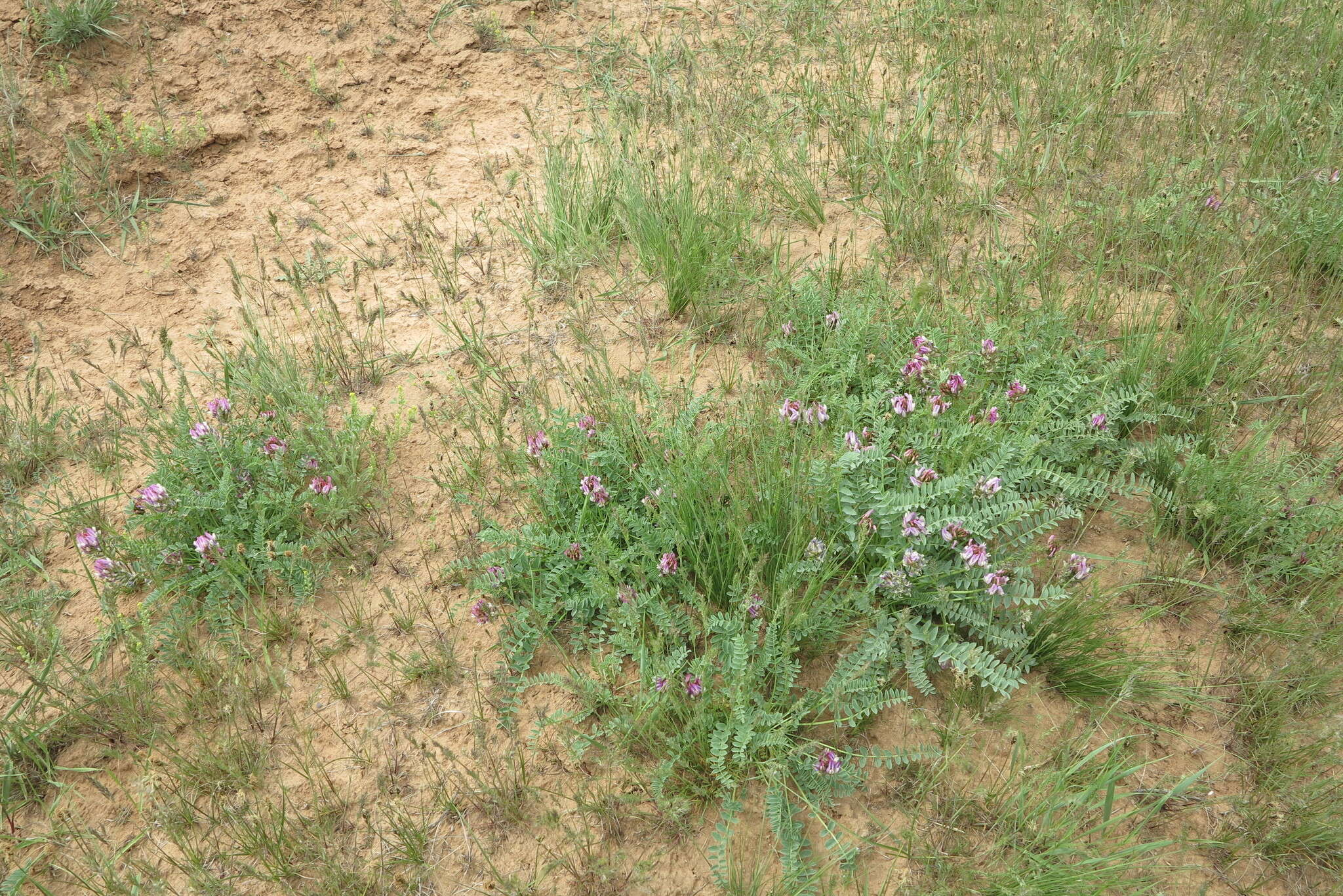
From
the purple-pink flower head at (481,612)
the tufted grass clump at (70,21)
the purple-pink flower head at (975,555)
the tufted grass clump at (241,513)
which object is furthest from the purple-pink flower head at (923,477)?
the tufted grass clump at (70,21)

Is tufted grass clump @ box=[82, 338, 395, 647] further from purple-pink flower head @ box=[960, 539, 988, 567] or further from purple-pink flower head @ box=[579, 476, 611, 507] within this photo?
purple-pink flower head @ box=[960, 539, 988, 567]

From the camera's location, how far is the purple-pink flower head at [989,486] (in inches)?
106

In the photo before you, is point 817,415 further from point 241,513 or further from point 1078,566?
point 241,513

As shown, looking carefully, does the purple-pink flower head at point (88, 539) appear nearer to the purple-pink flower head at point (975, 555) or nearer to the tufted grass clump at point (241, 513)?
the tufted grass clump at point (241, 513)

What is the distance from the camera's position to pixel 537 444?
305 cm

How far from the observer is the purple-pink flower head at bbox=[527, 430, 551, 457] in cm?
304

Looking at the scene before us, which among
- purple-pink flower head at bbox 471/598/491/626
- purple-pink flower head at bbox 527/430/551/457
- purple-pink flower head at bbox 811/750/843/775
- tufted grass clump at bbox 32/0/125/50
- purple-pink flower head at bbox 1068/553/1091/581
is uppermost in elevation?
tufted grass clump at bbox 32/0/125/50

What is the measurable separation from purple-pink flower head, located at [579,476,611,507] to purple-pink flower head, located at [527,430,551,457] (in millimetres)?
255

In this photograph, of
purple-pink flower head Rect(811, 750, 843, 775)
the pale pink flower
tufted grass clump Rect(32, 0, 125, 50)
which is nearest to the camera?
purple-pink flower head Rect(811, 750, 843, 775)

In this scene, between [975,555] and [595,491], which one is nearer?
[975,555]

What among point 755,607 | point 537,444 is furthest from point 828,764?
point 537,444

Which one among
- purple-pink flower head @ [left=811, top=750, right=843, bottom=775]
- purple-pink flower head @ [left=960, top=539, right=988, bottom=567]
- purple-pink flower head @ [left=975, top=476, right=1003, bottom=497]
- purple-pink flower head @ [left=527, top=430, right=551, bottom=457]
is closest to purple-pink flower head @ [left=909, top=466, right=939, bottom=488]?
purple-pink flower head @ [left=975, top=476, right=1003, bottom=497]

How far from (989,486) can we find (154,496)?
110 inches

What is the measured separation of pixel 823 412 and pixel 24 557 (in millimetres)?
2859
